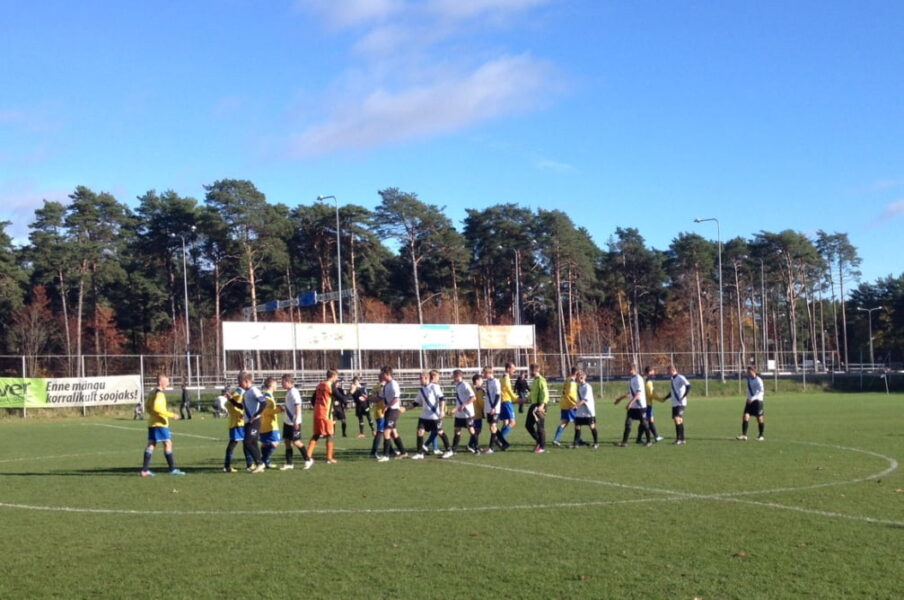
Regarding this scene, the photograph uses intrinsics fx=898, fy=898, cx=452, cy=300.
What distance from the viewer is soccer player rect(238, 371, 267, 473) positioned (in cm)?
1656

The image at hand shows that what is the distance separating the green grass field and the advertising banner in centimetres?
2082

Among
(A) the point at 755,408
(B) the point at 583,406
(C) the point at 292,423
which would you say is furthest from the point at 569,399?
(C) the point at 292,423

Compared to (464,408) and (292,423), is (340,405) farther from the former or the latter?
(292,423)

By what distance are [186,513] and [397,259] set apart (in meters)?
66.4

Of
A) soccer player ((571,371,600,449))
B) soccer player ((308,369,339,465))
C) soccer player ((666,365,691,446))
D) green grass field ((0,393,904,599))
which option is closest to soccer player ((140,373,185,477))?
green grass field ((0,393,904,599))

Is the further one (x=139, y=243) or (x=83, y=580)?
(x=139, y=243)

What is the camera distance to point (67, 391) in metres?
38.8

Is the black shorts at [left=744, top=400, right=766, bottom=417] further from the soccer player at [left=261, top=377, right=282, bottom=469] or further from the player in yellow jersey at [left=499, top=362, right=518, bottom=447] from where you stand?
the soccer player at [left=261, top=377, right=282, bottom=469]

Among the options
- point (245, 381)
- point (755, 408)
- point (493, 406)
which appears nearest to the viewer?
point (245, 381)

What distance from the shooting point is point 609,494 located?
13039 mm

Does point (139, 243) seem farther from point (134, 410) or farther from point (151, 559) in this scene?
point (151, 559)

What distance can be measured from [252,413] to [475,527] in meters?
7.24

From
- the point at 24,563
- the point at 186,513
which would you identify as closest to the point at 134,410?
the point at 186,513

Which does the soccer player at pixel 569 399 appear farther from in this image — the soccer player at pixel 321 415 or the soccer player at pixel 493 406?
the soccer player at pixel 321 415
